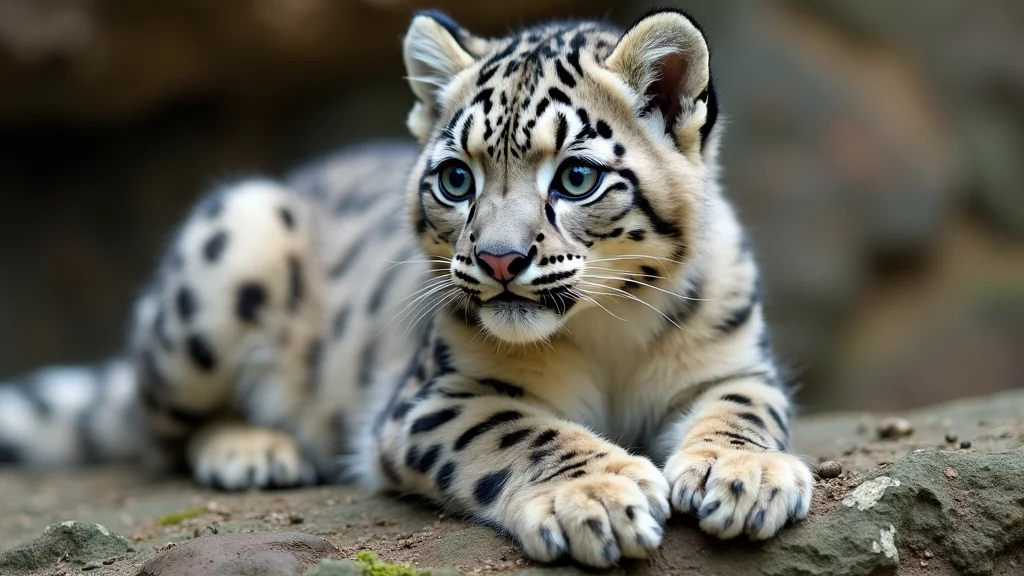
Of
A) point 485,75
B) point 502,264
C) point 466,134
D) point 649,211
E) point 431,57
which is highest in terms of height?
point 431,57

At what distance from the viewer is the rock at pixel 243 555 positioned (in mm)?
4066

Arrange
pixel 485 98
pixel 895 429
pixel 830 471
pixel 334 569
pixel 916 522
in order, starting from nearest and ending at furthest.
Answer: pixel 334 569
pixel 916 522
pixel 830 471
pixel 485 98
pixel 895 429

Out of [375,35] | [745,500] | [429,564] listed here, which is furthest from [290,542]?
[375,35]

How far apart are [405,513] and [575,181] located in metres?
1.83

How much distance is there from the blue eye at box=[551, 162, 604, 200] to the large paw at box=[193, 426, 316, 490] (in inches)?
124

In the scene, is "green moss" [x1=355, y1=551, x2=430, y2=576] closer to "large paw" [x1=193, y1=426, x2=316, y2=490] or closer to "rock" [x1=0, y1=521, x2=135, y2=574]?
"rock" [x1=0, y1=521, x2=135, y2=574]

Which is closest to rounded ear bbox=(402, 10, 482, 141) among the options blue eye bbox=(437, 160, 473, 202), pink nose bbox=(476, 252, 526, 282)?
blue eye bbox=(437, 160, 473, 202)

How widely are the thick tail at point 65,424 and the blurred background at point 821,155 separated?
354 cm

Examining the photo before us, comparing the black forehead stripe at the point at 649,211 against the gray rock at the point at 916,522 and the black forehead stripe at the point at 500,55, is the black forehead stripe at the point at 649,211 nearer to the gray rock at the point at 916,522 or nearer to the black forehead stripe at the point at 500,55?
the black forehead stripe at the point at 500,55

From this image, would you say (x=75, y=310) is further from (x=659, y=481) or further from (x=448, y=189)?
(x=659, y=481)

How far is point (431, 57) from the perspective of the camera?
18.8 feet

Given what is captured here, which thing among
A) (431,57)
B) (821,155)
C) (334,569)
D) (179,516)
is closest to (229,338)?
(179,516)

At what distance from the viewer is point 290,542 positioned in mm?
4375

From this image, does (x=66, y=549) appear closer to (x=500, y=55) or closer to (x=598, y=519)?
(x=598, y=519)
